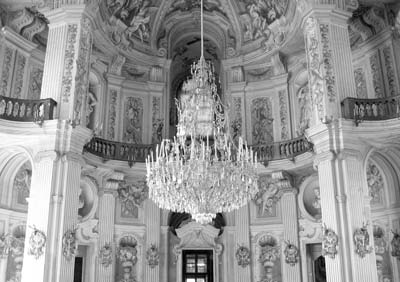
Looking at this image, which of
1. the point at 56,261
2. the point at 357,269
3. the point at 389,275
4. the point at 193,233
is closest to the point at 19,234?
the point at 56,261

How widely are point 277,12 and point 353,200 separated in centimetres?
790

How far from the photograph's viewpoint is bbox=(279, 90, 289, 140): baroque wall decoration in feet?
52.2

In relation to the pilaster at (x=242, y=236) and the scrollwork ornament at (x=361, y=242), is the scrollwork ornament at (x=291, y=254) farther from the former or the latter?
the scrollwork ornament at (x=361, y=242)

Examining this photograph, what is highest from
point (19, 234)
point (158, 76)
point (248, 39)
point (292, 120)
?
point (248, 39)

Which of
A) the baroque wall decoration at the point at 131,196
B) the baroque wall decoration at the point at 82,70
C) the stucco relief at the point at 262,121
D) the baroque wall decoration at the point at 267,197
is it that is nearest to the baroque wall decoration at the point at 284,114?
the stucco relief at the point at 262,121

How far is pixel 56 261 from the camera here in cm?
1076

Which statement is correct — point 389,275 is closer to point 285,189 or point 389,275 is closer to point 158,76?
point 285,189

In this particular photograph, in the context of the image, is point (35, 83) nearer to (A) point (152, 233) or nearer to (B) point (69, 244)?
(B) point (69, 244)

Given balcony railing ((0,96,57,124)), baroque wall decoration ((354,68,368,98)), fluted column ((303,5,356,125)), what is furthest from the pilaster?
balcony railing ((0,96,57,124))

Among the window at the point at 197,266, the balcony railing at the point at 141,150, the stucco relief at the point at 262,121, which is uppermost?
the stucco relief at the point at 262,121

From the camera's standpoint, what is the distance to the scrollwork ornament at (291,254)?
14.5 metres

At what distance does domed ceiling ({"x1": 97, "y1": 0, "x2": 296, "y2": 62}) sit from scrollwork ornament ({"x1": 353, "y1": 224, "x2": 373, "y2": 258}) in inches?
288

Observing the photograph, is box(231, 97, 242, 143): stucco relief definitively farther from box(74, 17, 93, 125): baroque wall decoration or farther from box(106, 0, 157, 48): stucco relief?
box(74, 17, 93, 125): baroque wall decoration

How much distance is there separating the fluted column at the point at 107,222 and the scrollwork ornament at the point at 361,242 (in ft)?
25.5
